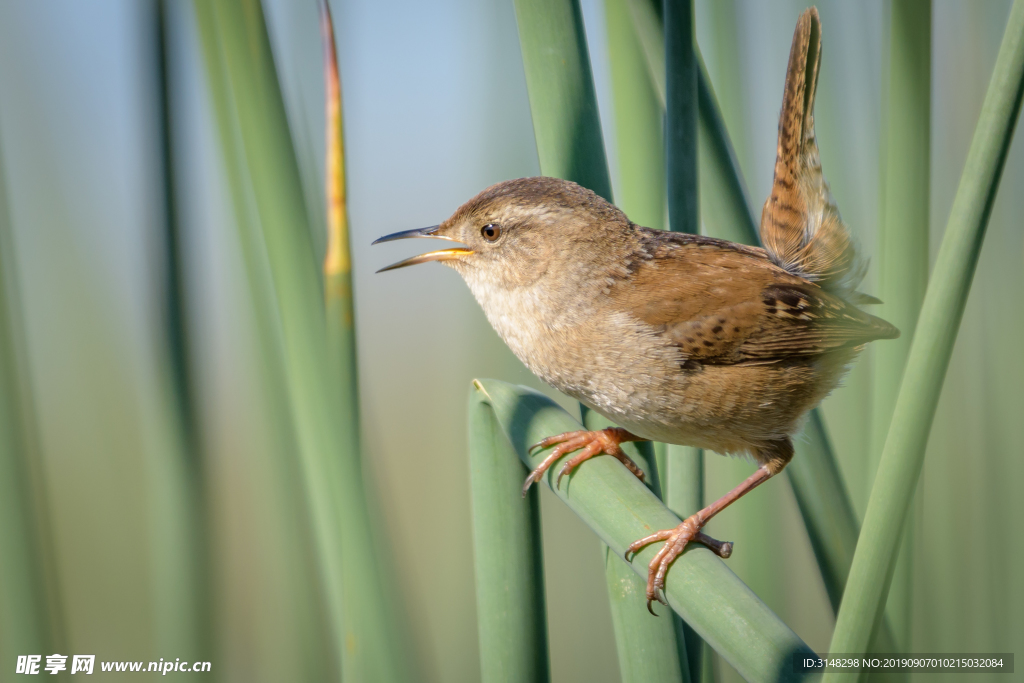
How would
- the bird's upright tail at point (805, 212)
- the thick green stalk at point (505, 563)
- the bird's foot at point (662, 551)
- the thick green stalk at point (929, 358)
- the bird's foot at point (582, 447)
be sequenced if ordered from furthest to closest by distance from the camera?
the bird's upright tail at point (805, 212) < the bird's foot at point (582, 447) < the thick green stalk at point (505, 563) < the bird's foot at point (662, 551) < the thick green stalk at point (929, 358)

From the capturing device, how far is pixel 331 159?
1.35 meters

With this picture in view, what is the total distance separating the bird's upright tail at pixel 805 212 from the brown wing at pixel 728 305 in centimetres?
18

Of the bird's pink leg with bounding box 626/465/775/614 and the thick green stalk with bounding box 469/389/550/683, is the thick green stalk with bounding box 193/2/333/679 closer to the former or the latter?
the thick green stalk with bounding box 469/389/550/683

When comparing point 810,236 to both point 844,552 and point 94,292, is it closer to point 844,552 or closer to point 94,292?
point 844,552

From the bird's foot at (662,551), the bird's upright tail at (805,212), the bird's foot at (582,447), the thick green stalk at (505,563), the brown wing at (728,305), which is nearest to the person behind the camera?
the bird's foot at (662,551)

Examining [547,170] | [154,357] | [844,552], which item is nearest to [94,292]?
[154,357]

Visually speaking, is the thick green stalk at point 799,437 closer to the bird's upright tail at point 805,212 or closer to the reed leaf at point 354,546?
the bird's upright tail at point 805,212

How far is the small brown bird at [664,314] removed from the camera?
1533mm

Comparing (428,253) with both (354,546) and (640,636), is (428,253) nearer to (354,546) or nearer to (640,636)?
(354,546)

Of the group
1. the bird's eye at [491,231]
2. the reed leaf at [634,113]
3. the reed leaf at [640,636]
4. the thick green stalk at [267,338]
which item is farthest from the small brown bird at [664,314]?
the thick green stalk at [267,338]

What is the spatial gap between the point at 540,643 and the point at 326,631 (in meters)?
0.58

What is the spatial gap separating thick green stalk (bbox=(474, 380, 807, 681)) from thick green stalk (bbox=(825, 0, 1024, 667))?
11 cm

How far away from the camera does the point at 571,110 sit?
4.11 feet

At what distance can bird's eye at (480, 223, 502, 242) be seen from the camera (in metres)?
1.77
